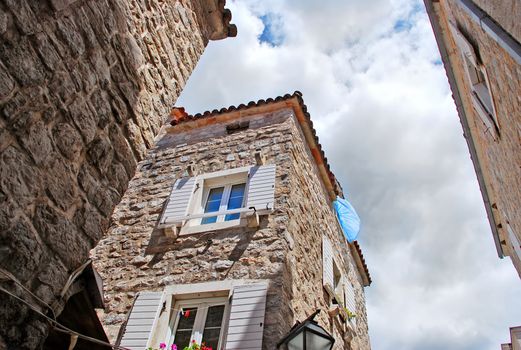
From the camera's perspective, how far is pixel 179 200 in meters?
6.79

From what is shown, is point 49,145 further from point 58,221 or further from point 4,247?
point 4,247

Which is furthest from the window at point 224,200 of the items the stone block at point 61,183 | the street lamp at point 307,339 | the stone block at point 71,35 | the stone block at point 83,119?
the stone block at point 71,35

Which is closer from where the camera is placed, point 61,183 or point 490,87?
point 61,183

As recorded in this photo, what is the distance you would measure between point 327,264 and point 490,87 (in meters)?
3.85

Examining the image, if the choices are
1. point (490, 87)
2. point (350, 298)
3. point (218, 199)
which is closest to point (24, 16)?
point (218, 199)

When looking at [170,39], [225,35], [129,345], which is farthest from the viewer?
[129,345]

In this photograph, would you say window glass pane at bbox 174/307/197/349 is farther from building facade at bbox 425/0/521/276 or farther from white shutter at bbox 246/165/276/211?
building facade at bbox 425/0/521/276

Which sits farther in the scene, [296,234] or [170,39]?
[296,234]

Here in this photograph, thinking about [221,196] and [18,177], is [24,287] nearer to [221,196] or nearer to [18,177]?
[18,177]

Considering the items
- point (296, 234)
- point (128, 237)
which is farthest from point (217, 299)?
point (128, 237)

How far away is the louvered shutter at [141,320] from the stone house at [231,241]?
1 cm

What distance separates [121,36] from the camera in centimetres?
290

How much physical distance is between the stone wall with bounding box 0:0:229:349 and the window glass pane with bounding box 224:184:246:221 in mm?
3314

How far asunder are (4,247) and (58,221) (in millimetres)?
352
